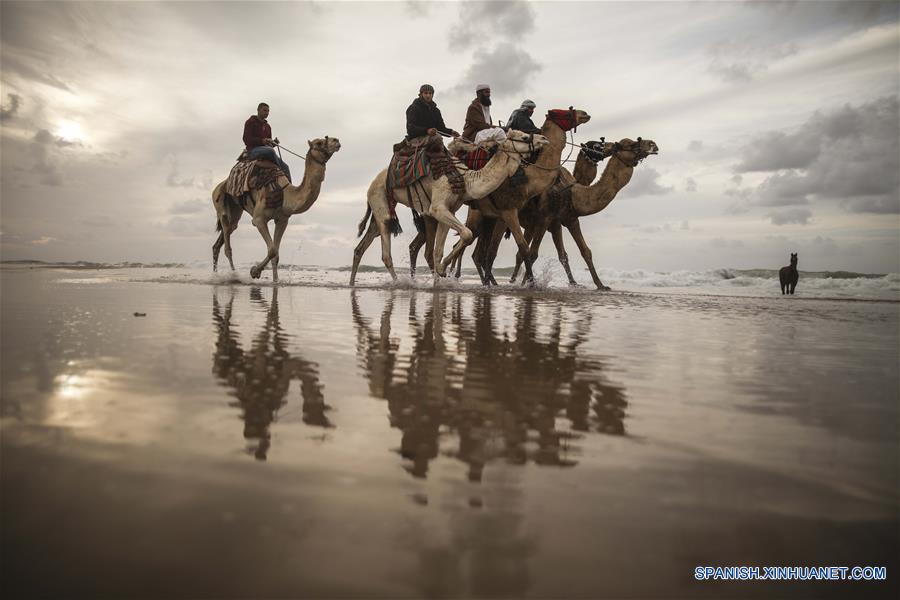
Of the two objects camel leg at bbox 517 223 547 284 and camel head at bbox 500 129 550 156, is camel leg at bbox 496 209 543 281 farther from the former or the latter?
camel head at bbox 500 129 550 156

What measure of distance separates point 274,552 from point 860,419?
202cm


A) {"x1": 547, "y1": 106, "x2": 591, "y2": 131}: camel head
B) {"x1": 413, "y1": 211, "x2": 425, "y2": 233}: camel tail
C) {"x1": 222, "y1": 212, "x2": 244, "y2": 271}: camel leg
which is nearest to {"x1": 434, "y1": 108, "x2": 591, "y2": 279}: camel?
{"x1": 547, "y1": 106, "x2": 591, "y2": 131}: camel head

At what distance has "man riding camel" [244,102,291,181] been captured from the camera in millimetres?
11859

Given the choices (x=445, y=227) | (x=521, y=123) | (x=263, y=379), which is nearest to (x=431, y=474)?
(x=263, y=379)

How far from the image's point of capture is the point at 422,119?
9930 millimetres

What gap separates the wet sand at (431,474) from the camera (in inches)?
37.0

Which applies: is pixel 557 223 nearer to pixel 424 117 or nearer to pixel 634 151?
pixel 634 151

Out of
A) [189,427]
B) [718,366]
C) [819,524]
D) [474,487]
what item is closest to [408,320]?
[718,366]

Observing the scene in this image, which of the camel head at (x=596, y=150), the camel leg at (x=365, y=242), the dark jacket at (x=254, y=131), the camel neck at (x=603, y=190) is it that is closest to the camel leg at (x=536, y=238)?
the camel neck at (x=603, y=190)

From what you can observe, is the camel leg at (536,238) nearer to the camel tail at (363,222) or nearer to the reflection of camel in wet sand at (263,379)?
the camel tail at (363,222)

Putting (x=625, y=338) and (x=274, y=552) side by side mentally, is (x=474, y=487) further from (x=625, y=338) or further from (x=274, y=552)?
(x=625, y=338)

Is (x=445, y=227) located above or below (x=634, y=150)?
below

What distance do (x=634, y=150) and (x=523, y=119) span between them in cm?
230

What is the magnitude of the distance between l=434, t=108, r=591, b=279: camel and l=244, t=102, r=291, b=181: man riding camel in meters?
4.37
